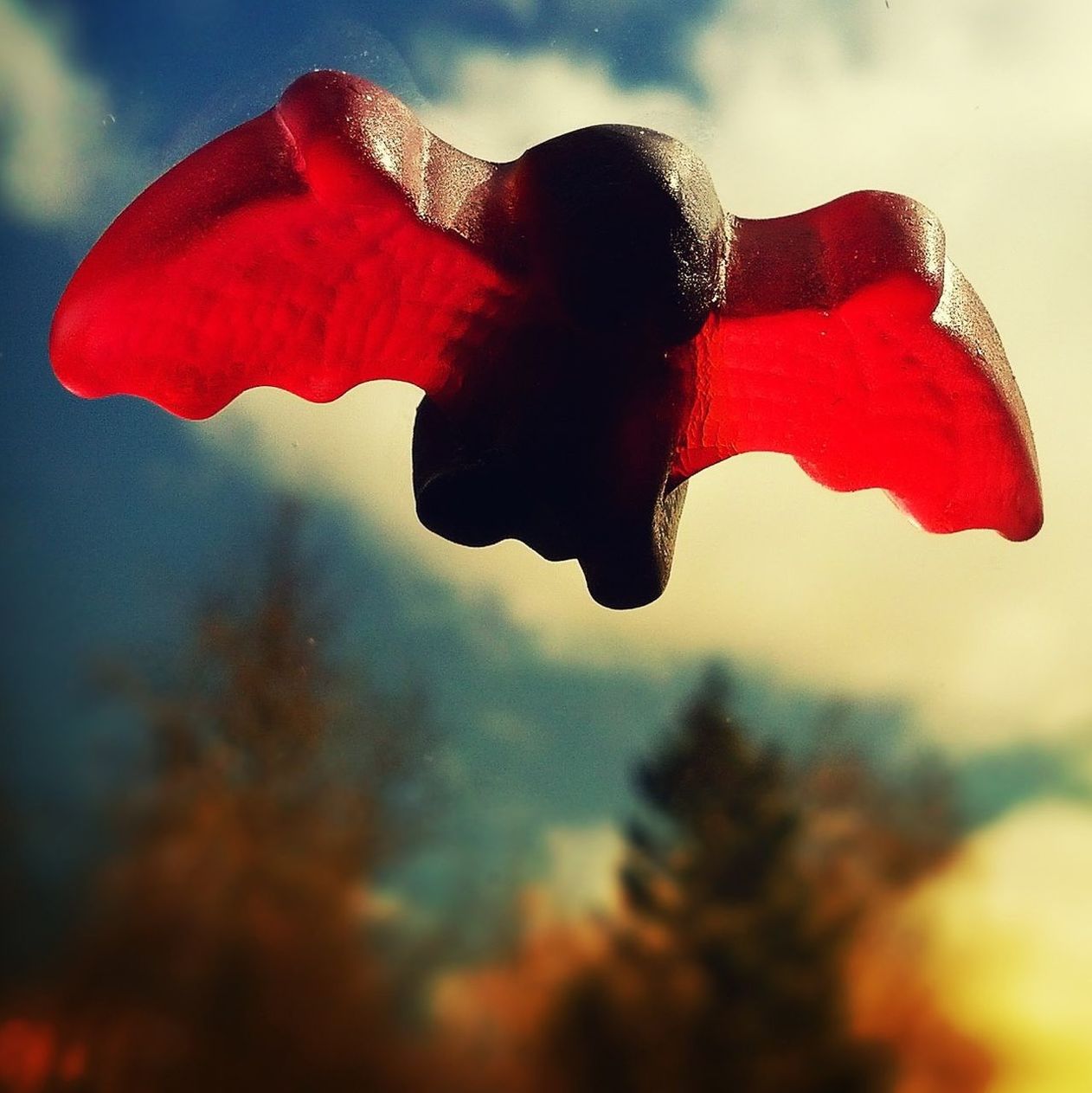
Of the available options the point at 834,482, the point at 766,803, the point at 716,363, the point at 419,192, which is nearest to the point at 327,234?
the point at 419,192

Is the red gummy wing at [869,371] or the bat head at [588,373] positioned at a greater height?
the red gummy wing at [869,371]

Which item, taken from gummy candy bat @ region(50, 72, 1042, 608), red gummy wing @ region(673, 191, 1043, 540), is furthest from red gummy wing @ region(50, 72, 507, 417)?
red gummy wing @ region(673, 191, 1043, 540)

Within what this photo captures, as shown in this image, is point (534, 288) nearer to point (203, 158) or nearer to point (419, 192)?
point (419, 192)

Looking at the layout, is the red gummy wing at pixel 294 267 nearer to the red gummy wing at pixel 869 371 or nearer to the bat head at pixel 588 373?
the bat head at pixel 588 373

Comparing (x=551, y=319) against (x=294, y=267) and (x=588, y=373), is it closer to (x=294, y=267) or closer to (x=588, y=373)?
(x=588, y=373)

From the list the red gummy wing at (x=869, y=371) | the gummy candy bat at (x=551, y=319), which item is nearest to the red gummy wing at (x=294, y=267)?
the gummy candy bat at (x=551, y=319)

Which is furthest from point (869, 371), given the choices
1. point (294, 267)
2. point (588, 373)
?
A: point (294, 267)
